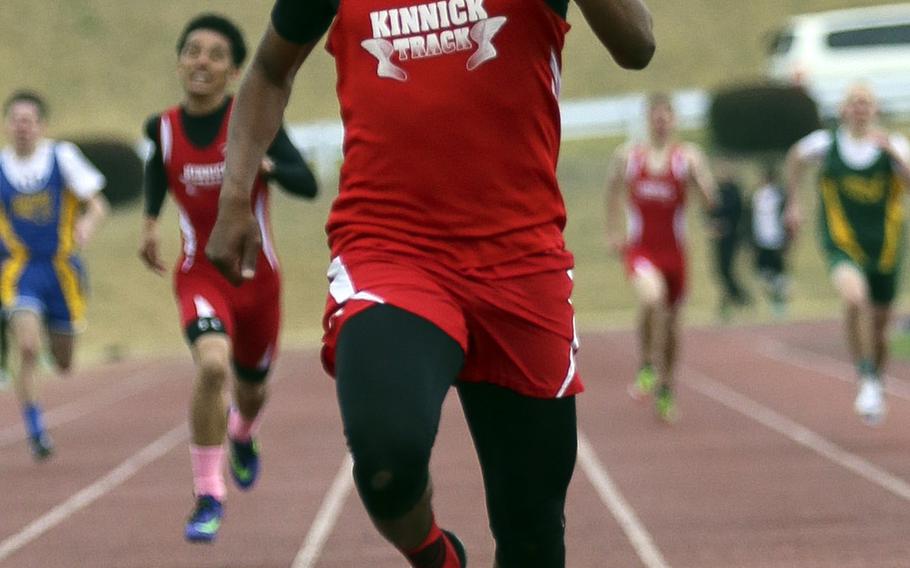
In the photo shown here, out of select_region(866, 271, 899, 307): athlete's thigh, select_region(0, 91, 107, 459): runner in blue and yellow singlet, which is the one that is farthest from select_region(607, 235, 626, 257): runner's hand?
select_region(0, 91, 107, 459): runner in blue and yellow singlet

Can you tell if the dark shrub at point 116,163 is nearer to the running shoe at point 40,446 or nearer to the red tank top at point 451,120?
the running shoe at point 40,446

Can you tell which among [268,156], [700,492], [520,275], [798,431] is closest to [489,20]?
[520,275]

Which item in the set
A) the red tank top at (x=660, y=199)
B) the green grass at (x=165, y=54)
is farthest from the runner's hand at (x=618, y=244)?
the green grass at (x=165, y=54)

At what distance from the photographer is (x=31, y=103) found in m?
11.9

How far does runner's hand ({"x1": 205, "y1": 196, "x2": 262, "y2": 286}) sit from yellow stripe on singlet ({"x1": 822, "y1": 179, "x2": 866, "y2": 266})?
788 centimetres

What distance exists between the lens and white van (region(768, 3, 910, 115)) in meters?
35.9

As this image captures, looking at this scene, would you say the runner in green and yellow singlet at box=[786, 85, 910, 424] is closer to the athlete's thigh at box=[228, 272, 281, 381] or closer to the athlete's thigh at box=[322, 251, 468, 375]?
the athlete's thigh at box=[228, 272, 281, 381]

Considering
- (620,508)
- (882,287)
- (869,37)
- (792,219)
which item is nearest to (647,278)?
(792,219)

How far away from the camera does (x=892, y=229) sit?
38.3 ft

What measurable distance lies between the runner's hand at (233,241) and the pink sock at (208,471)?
2942 mm

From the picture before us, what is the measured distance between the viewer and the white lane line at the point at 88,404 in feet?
44.6

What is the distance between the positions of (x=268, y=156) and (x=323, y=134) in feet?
86.6

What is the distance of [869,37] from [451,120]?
1342 inches

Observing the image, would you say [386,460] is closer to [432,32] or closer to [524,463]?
[524,463]
